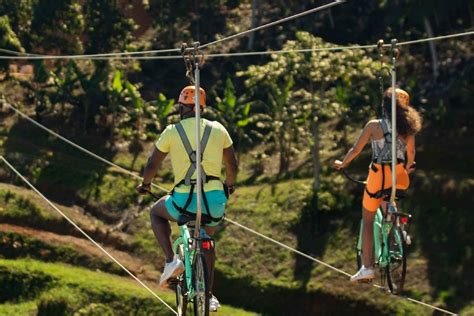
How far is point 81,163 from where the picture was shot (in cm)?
3045

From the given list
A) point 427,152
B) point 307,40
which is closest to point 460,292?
point 427,152

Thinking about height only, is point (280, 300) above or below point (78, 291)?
below

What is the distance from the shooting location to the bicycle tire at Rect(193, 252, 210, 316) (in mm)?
9633

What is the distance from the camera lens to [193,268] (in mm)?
9922

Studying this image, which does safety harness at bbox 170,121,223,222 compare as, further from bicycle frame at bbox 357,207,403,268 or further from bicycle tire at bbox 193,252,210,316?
bicycle frame at bbox 357,207,403,268

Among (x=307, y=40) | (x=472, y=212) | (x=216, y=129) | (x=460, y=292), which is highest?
(x=307, y=40)

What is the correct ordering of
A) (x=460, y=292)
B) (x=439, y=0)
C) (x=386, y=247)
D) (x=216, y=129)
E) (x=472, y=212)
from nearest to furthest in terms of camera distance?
(x=216, y=129), (x=386, y=247), (x=460, y=292), (x=472, y=212), (x=439, y=0)

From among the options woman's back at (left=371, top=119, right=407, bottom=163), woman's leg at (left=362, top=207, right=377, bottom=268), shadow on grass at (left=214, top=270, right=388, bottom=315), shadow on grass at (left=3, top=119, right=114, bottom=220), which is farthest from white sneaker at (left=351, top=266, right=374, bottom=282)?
shadow on grass at (left=3, top=119, right=114, bottom=220)

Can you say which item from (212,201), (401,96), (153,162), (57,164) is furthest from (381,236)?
(57,164)

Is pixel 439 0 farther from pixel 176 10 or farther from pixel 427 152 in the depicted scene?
pixel 176 10

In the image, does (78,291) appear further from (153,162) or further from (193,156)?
(193,156)

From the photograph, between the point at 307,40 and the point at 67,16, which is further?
the point at 67,16

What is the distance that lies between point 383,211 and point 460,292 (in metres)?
12.8

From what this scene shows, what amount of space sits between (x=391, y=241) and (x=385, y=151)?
3.45ft
